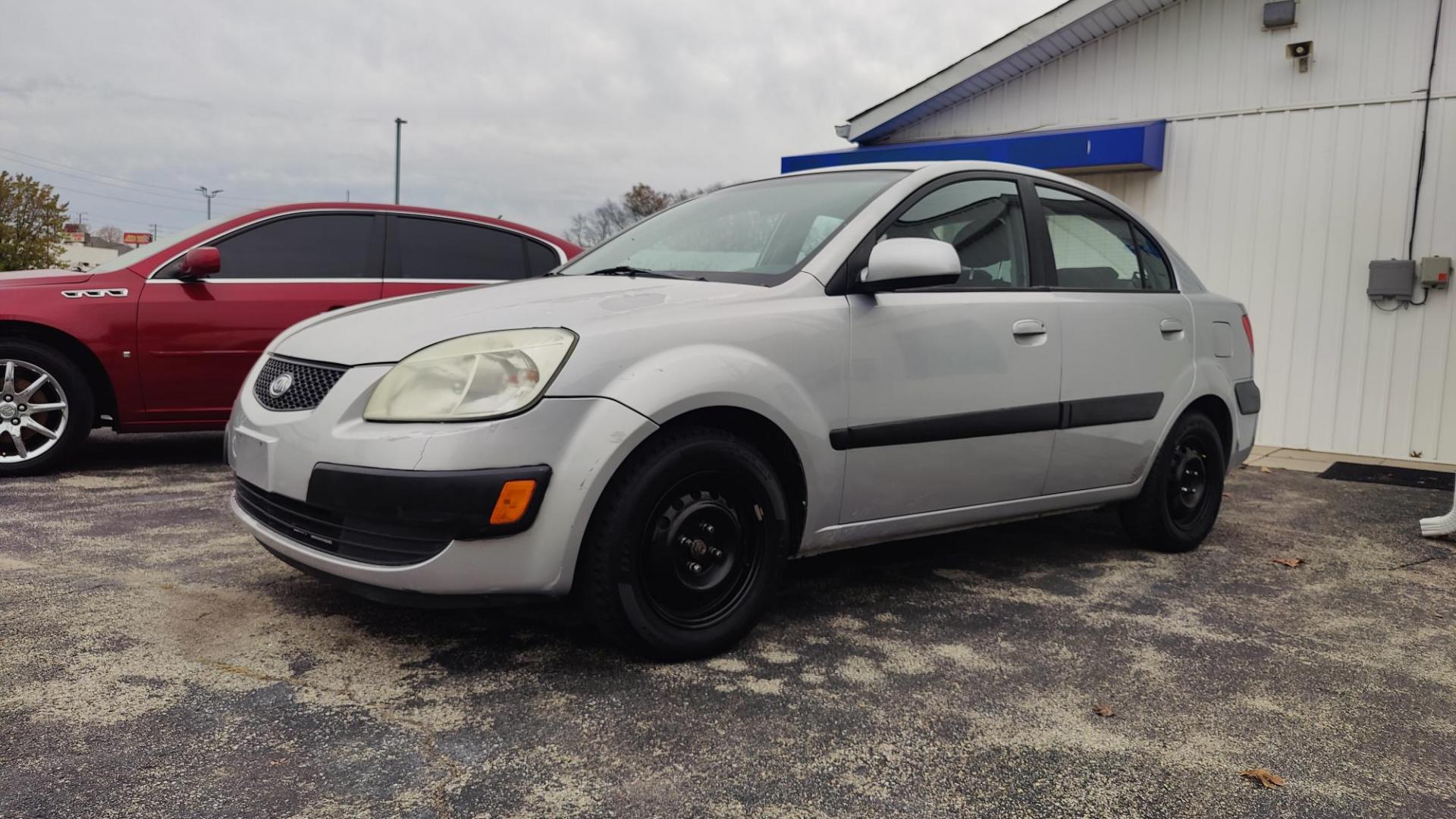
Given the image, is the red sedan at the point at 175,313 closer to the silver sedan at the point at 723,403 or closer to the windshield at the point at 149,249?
the windshield at the point at 149,249

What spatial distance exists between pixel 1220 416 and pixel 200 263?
207 inches

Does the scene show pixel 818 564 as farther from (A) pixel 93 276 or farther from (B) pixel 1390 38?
(B) pixel 1390 38

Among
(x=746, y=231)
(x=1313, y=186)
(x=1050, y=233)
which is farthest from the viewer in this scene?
(x=1313, y=186)

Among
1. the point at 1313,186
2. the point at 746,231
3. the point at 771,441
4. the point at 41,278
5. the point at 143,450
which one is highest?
the point at 1313,186

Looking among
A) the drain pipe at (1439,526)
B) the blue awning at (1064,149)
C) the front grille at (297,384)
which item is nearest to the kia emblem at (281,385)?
the front grille at (297,384)

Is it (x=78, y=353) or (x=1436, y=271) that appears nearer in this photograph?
(x=78, y=353)

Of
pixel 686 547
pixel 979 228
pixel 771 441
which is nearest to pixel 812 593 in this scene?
pixel 771 441

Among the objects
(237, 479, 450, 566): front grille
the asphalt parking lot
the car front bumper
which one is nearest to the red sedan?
the asphalt parking lot

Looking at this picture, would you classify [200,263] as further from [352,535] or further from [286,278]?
[352,535]

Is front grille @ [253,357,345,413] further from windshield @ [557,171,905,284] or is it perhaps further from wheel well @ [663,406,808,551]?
windshield @ [557,171,905,284]

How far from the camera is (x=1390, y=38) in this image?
24.6 feet

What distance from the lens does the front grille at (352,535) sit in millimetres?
2617

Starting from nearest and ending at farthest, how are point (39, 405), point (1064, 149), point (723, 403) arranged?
point (723, 403) < point (39, 405) < point (1064, 149)

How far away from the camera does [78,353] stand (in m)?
5.61
